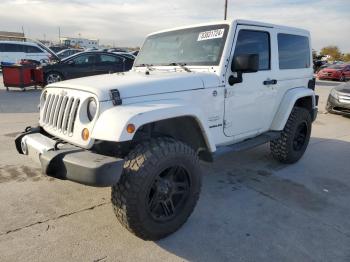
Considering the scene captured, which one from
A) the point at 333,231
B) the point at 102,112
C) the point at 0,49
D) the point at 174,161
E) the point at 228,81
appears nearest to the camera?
the point at 102,112

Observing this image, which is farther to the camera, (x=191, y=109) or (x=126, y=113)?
(x=191, y=109)

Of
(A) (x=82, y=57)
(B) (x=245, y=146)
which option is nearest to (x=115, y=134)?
(B) (x=245, y=146)

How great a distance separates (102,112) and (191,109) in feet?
2.64

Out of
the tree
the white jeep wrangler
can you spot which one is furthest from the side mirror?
the tree

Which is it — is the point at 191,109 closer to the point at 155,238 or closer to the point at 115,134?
the point at 115,134

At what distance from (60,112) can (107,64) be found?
10467 mm

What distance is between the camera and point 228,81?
356cm

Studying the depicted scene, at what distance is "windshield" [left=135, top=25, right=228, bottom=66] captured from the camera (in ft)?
11.9

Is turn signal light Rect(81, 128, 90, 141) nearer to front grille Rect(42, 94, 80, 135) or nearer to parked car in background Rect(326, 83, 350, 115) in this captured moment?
front grille Rect(42, 94, 80, 135)

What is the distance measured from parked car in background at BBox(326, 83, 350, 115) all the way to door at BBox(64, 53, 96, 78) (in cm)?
860

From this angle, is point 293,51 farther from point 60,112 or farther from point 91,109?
point 60,112

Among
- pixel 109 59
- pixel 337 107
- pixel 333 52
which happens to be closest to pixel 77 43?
pixel 333 52

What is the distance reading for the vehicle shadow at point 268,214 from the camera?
2.81m

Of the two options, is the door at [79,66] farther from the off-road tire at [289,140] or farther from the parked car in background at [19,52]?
the off-road tire at [289,140]
